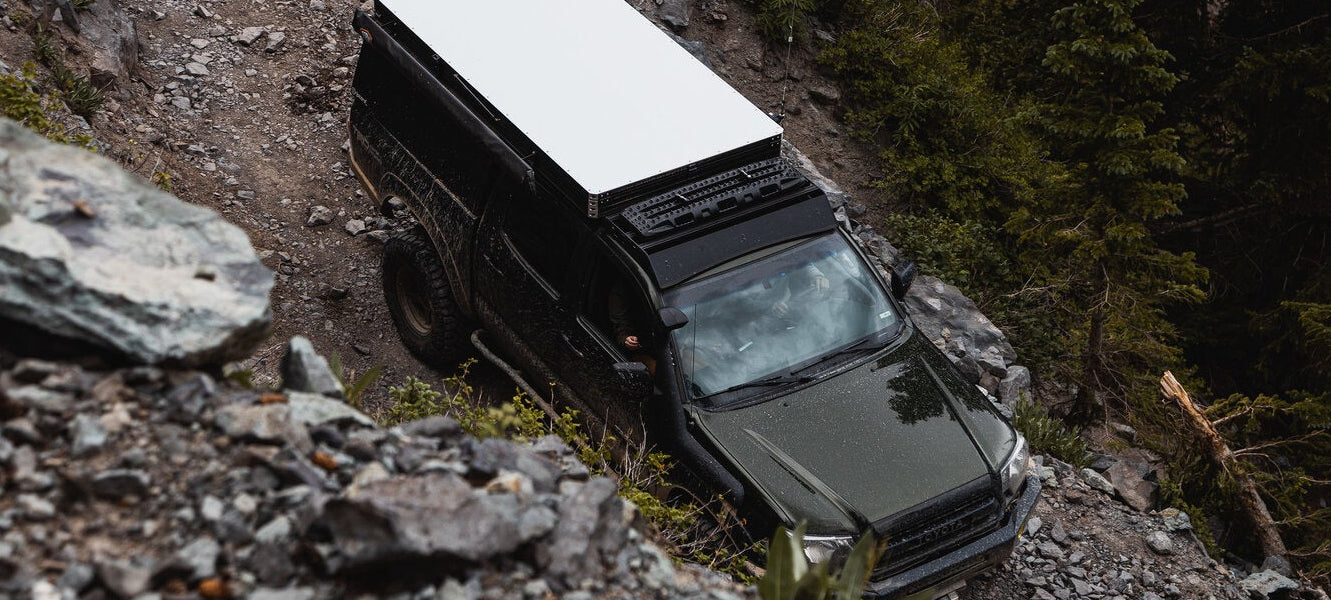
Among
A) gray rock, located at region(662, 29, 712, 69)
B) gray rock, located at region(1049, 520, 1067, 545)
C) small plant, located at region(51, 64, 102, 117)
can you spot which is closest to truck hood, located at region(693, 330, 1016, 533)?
gray rock, located at region(1049, 520, 1067, 545)

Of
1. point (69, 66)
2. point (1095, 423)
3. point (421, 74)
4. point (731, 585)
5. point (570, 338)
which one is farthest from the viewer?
point (1095, 423)

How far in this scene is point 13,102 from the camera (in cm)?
662

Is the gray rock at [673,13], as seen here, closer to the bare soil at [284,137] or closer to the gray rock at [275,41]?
the bare soil at [284,137]

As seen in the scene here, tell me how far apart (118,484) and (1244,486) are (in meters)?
8.01

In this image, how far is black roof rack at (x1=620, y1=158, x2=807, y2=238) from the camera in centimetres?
614

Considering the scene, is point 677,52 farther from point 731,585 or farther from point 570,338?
point 731,585

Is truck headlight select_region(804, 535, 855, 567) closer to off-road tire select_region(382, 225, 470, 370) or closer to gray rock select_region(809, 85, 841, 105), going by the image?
off-road tire select_region(382, 225, 470, 370)

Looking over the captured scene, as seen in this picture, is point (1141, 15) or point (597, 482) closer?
point (597, 482)

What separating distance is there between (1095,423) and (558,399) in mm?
5165

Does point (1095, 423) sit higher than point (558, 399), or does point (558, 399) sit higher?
point (558, 399)

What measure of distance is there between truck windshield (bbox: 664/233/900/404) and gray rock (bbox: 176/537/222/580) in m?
2.99

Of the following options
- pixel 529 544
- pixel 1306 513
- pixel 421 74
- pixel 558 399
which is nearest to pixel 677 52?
pixel 421 74

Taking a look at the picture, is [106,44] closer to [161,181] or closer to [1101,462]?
[161,181]

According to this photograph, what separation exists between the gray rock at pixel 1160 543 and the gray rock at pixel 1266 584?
0.51m
